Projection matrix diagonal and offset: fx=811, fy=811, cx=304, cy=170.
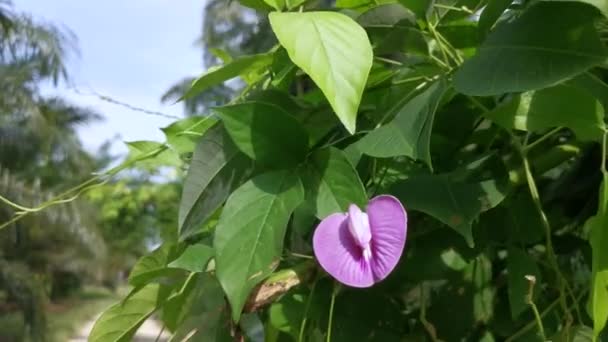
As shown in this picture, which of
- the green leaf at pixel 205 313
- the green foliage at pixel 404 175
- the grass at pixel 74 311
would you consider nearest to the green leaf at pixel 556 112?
the green foliage at pixel 404 175

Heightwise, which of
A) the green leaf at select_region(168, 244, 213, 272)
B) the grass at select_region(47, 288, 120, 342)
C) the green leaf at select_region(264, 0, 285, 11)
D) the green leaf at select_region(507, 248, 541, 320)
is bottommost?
the grass at select_region(47, 288, 120, 342)

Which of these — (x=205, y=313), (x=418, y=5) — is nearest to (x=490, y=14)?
(x=418, y=5)

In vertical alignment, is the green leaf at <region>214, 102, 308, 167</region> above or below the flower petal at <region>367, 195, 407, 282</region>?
above

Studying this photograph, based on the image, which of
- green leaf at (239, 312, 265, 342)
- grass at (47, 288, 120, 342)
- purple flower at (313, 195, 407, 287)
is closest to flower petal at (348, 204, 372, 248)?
purple flower at (313, 195, 407, 287)

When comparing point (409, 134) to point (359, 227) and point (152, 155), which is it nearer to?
point (359, 227)

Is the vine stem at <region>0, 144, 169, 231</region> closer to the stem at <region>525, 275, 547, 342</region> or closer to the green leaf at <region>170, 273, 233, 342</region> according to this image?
the green leaf at <region>170, 273, 233, 342</region>

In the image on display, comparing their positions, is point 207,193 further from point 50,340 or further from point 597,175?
point 50,340

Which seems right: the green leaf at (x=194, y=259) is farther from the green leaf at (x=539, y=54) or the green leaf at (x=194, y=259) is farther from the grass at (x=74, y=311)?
the grass at (x=74, y=311)

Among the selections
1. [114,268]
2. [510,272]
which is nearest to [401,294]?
[510,272]
